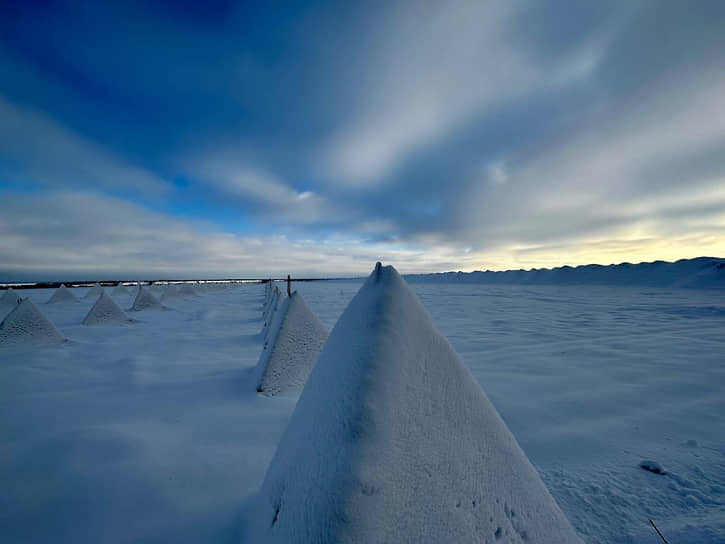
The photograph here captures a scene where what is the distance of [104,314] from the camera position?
404 inches

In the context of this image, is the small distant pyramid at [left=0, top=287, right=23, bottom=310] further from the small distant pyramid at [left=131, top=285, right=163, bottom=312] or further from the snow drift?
the snow drift

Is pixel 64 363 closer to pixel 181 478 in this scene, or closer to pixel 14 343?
pixel 14 343

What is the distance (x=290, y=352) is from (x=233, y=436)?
129 cm

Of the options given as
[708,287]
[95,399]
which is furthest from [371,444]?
[708,287]

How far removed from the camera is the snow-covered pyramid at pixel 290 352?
383 centimetres

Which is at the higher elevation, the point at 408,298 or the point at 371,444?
the point at 408,298

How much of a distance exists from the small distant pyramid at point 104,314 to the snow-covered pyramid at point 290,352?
31.8 ft

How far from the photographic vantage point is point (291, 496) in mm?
1068

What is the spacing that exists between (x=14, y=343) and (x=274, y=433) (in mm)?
7935

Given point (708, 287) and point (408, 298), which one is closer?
point (408, 298)

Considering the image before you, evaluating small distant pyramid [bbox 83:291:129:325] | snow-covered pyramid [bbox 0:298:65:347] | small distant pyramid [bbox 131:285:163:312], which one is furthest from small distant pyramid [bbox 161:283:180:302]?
snow-covered pyramid [bbox 0:298:65:347]

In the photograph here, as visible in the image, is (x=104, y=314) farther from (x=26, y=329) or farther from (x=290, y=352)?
(x=290, y=352)

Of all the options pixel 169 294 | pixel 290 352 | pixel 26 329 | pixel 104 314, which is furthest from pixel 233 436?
pixel 169 294

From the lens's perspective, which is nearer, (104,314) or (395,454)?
(395,454)
